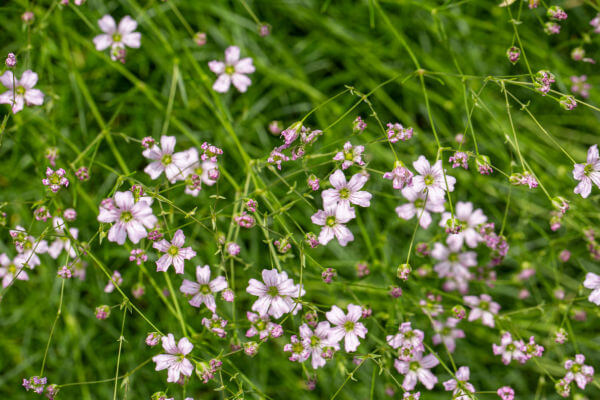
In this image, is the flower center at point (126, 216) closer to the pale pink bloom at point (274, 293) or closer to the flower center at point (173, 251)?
the flower center at point (173, 251)

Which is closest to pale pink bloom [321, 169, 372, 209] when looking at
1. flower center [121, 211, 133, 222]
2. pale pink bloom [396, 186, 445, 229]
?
pale pink bloom [396, 186, 445, 229]

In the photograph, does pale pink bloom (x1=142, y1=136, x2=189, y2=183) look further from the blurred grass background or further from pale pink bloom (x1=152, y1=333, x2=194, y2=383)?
pale pink bloom (x1=152, y1=333, x2=194, y2=383)

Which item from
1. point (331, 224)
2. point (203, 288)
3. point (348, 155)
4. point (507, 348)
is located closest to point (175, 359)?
point (203, 288)

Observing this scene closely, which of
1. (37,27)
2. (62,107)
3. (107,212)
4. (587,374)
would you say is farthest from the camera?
(62,107)

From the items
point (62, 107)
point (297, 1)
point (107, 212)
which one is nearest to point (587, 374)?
point (107, 212)

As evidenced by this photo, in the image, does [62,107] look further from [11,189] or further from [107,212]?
[107,212]

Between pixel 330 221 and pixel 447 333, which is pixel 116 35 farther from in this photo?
pixel 447 333
